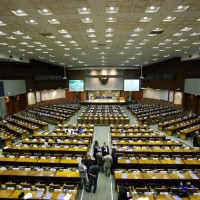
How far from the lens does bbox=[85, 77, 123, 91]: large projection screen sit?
40.7 m

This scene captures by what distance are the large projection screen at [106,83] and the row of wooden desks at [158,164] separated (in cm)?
3115

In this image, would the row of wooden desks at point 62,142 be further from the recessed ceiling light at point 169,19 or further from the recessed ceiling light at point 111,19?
the recessed ceiling light at point 169,19

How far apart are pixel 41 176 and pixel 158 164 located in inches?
236

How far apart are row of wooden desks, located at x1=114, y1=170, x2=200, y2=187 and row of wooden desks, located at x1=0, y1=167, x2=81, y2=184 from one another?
2.10m

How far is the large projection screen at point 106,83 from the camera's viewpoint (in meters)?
40.7

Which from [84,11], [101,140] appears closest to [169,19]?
[84,11]

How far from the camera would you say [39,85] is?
105 ft

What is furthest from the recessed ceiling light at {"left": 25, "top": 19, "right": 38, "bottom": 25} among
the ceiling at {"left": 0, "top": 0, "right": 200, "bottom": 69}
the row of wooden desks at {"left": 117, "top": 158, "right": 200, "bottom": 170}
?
the row of wooden desks at {"left": 117, "top": 158, "right": 200, "bottom": 170}

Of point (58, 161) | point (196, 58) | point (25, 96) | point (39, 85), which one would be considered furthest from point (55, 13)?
point (39, 85)

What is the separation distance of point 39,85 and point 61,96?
917 cm

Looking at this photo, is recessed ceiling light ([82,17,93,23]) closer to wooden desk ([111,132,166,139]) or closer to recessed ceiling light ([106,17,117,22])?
recessed ceiling light ([106,17,117,22])

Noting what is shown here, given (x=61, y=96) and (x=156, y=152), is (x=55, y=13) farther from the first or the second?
(x=61, y=96)

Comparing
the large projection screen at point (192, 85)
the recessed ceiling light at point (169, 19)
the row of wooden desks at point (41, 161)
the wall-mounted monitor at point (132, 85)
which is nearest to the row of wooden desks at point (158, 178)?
the row of wooden desks at point (41, 161)

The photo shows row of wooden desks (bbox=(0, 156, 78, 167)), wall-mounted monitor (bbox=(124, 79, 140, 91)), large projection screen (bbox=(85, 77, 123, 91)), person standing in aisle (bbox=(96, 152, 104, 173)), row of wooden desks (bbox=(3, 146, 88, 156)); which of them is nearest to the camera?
row of wooden desks (bbox=(0, 156, 78, 167))
